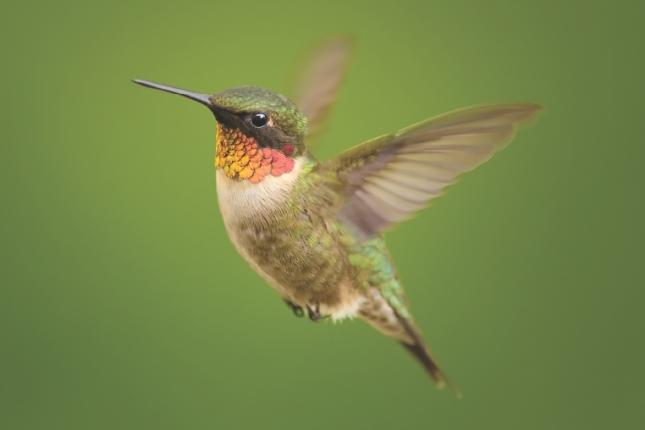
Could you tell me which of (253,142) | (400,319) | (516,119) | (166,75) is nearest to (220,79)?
(166,75)

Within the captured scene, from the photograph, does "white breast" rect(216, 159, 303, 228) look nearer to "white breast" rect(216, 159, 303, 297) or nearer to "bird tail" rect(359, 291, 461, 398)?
"white breast" rect(216, 159, 303, 297)

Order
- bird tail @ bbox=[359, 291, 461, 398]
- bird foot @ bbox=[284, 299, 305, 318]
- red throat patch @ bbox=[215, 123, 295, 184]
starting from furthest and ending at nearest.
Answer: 1. bird tail @ bbox=[359, 291, 461, 398]
2. bird foot @ bbox=[284, 299, 305, 318]
3. red throat patch @ bbox=[215, 123, 295, 184]

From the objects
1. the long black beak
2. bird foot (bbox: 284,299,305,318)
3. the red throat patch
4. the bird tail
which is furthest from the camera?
the bird tail

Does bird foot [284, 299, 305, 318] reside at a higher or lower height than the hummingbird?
lower

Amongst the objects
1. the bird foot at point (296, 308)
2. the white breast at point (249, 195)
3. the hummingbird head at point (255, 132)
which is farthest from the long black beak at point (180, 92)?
the bird foot at point (296, 308)

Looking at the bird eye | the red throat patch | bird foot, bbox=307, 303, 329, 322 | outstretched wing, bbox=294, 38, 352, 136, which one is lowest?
bird foot, bbox=307, 303, 329, 322

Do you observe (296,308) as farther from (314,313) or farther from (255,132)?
(255,132)

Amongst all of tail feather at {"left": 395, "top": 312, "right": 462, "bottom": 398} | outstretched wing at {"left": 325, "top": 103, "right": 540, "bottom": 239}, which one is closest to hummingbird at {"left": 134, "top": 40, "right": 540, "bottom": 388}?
outstretched wing at {"left": 325, "top": 103, "right": 540, "bottom": 239}

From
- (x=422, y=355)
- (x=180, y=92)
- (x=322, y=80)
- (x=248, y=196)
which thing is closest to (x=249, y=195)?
(x=248, y=196)

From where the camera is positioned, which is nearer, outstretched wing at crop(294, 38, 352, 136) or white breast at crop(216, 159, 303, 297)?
white breast at crop(216, 159, 303, 297)
